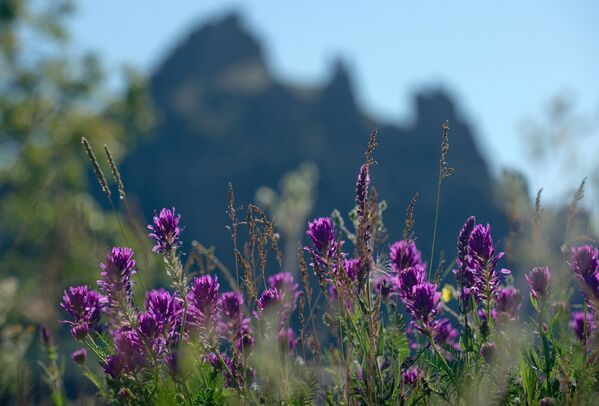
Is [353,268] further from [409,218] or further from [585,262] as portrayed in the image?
[585,262]

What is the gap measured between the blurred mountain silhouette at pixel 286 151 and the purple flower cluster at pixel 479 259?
11119 cm

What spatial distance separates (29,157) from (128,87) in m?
4.12

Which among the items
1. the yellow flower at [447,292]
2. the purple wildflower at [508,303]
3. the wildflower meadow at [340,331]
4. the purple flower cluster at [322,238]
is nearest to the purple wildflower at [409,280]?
the wildflower meadow at [340,331]

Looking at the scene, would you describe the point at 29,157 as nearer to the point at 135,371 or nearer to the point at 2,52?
the point at 2,52

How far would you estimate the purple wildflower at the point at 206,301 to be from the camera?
2584 millimetres

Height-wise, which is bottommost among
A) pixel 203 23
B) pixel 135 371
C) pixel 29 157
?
pixel 135 371

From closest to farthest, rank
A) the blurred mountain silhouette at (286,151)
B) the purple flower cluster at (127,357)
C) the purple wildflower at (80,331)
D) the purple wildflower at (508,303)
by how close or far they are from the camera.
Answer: the purple flower cluster at (127,357) → the purple wildflower at (80,331) → the purple wildflower at (508,303) → the blurred mountain silhouette at (286,151)

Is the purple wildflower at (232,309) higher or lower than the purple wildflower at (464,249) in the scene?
lower

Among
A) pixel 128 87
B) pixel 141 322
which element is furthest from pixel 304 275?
pixel 128 87

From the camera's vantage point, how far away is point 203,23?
489ft

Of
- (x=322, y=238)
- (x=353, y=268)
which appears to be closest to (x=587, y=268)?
(x=353, y=268)

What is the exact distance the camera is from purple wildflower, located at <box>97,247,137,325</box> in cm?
256

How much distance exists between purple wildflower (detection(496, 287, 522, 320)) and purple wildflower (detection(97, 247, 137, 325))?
1500 mm

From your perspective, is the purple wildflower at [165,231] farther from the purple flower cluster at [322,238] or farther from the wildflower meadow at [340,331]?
the purple flower cluster at [322,238]
